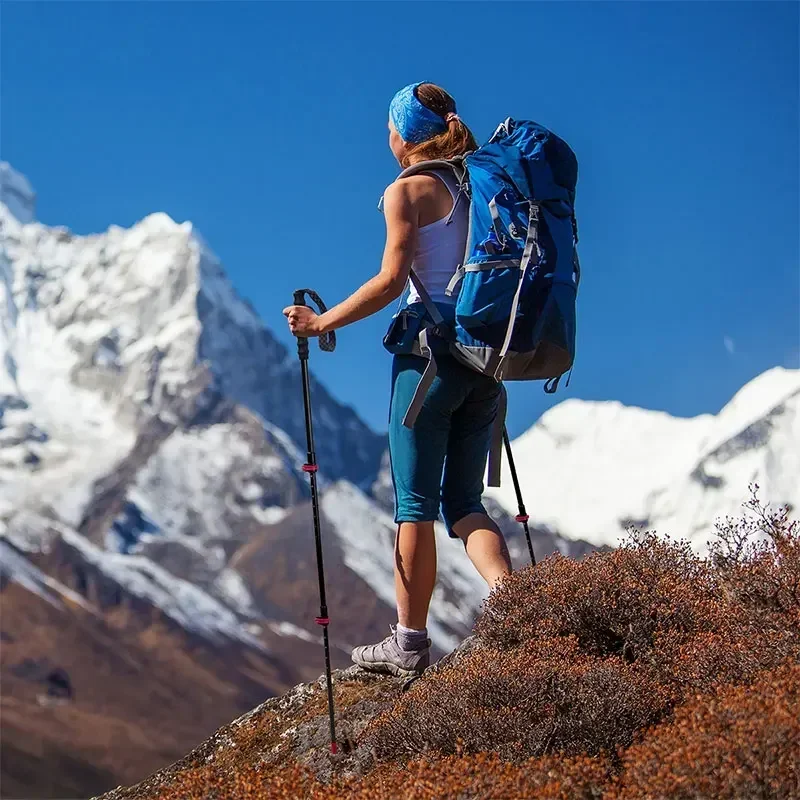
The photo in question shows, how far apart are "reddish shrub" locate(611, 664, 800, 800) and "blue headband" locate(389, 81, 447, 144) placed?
9.69ft

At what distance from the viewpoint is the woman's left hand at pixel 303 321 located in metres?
5.19

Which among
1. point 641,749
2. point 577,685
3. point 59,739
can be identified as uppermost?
point 59,739

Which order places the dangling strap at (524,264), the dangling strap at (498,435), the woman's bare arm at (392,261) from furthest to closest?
1. the dangling strap at (498,435)
2. the woman's bare arm at (392,261)
3. the dangling strap at (524,264)

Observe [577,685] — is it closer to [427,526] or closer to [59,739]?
[427,526]

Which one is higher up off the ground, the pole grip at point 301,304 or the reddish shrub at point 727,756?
the pole grip at point 301,304

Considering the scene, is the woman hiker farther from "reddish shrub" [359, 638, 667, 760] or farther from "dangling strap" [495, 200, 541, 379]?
"reddish shrub" [359, 638, 667, 760]

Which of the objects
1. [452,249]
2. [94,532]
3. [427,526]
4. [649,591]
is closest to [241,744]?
[427,526]

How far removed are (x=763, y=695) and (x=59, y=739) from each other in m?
127

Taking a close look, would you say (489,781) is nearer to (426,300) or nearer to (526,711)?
(526,711)

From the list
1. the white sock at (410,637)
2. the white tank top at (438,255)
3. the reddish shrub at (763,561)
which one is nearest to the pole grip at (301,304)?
the white tank top at (438,255)

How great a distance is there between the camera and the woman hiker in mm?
5020

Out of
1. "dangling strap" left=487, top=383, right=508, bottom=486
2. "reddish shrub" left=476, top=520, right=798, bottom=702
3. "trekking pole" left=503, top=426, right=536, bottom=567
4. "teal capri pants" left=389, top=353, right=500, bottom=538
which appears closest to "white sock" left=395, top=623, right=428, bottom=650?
"reddish shrub" left=476, top=520, right=798, bottom=702

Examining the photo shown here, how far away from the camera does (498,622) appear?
525cm

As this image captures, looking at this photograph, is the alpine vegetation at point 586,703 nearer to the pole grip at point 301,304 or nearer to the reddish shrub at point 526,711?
the reddish shrub at point 526,711
